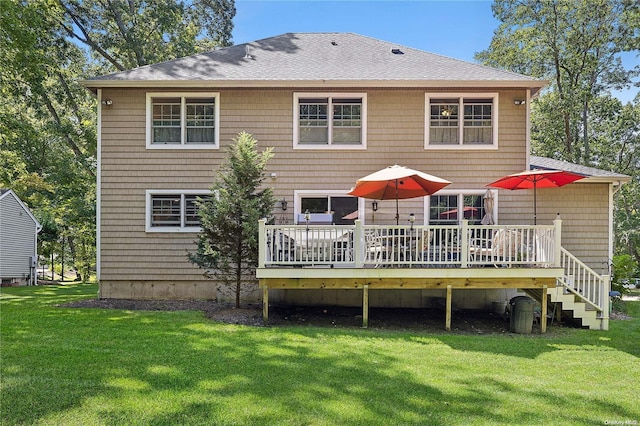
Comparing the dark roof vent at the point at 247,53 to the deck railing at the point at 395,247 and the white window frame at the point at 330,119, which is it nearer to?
the white window frame at the point at 330,119

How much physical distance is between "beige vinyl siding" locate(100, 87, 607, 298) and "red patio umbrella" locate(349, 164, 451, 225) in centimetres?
174

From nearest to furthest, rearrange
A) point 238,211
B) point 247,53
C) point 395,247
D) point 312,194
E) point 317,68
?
point 395,247 → point 238,211 → point 312,194 → point 317,68 → point 247,53

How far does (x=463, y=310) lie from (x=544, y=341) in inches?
107

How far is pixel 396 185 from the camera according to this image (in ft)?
25.5

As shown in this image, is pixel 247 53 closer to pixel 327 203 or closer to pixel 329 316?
pixel 327 203

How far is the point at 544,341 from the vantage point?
702 cm

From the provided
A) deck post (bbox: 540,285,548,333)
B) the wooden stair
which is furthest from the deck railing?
the wooden stair

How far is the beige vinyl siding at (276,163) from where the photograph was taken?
1005 centimetres

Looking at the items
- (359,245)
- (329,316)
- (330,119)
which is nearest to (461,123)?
(330,119)

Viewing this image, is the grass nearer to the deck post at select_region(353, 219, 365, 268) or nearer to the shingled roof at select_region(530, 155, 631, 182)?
the deck post at select_region(353, 219, 365, 268)

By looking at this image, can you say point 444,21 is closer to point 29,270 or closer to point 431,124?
point 431,124

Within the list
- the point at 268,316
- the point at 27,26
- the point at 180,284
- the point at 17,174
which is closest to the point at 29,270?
the point at 17,174

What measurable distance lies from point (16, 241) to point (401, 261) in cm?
1854

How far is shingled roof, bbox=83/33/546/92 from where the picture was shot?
31.8ft
